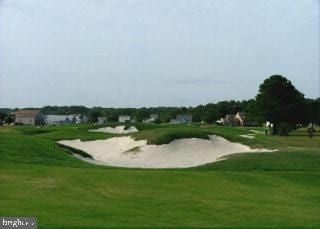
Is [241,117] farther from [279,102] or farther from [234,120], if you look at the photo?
[279,102]

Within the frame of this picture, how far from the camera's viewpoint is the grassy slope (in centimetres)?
1302

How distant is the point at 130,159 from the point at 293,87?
46040 millimetres

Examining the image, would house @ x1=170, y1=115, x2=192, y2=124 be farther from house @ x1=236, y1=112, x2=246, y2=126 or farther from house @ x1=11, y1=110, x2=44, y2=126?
house @ x1=11, y1=110, x2=44, y2=126

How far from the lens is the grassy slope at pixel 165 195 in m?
13.0

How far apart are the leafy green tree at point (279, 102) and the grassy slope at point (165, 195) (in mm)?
47980

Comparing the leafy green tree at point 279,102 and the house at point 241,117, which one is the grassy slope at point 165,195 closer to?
the leafy green tree at point 279,102

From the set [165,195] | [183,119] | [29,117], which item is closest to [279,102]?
[165,195]

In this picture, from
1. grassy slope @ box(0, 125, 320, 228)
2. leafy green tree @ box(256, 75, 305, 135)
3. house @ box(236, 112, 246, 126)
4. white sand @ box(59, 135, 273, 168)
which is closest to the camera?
grassy slope @ box(0, 125, 320, 228)

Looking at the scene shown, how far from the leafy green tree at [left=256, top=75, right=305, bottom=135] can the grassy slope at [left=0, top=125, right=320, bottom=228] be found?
47980 mm

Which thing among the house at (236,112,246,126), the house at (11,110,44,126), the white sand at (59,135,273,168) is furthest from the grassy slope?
the house at (11,110,44,126)

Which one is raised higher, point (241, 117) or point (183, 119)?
point (241, 117)

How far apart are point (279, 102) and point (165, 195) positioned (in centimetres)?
6321

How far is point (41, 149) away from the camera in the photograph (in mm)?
34906

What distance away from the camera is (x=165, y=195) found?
17.9 m
